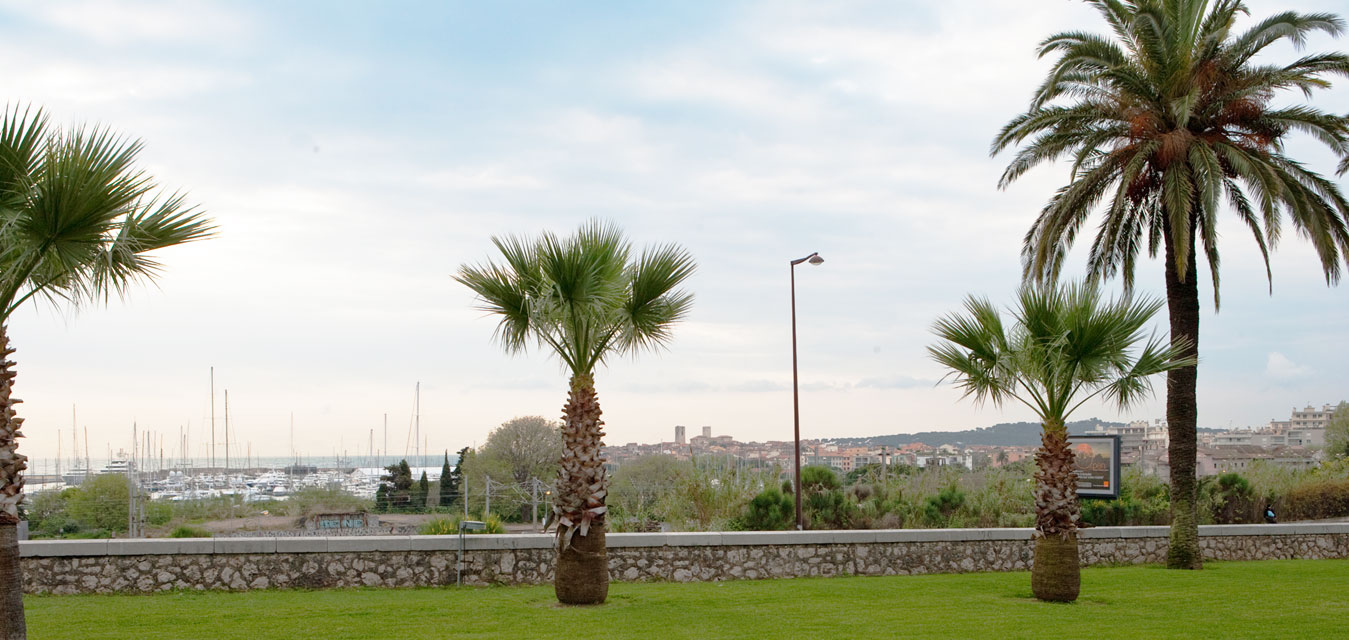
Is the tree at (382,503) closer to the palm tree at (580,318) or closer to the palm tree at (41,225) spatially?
the palm tree at (580,318)

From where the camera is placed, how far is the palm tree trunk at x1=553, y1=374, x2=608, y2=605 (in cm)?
1247

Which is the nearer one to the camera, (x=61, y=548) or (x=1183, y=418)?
(x=61, y=548)

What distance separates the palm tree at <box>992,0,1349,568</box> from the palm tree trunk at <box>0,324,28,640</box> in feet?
54.2

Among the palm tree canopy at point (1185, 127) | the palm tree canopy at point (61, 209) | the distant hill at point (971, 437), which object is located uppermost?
the palm tree canopy at point (1185, 127)

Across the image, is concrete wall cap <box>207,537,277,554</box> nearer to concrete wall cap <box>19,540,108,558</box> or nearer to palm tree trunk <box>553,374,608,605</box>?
concrete wall cap <box>19,540,108,558</box>

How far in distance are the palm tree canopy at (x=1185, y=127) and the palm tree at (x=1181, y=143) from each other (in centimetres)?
3

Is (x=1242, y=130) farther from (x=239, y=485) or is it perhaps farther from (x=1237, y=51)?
(x=239, y=485)

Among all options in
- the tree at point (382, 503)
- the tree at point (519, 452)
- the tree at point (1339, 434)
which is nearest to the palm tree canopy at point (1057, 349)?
the tree at point (382, 503)

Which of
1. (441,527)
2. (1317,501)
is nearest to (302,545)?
(441,527)

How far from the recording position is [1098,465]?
73.0 feet

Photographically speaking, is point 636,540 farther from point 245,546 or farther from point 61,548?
point 61,548

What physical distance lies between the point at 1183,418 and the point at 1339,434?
5027 cm

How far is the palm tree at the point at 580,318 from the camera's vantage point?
12.2 metres

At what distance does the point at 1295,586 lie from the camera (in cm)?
1606
